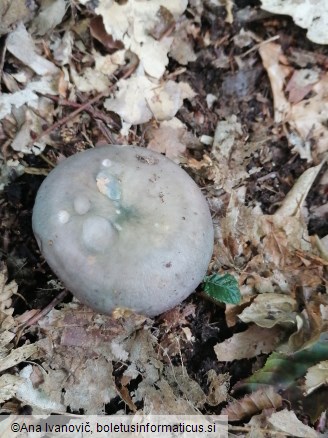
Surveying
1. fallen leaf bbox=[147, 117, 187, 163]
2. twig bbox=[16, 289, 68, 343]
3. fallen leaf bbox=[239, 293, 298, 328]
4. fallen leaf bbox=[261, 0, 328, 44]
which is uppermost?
fallen leaf bbox=[261, 0, 328, 44]

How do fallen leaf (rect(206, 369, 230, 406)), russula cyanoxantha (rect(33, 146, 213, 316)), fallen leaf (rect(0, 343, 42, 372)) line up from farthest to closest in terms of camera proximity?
fallen leaf (rect(206, 369, 230, 406)), fallen leaf (rect(0, 343, 42, 372)), russula cyanoxantha (rect(33, 146, 213, 316))

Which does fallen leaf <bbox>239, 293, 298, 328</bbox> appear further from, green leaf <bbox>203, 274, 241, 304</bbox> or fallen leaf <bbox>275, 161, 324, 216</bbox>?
fallen leaf <bbox>275, 161, 324, 216</bbox>

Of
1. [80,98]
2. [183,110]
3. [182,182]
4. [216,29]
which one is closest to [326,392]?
[182,182]

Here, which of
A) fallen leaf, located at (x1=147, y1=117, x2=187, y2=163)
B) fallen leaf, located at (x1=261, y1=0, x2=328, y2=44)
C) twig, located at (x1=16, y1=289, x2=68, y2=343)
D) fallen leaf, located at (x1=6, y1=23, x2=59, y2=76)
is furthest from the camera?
fallen leaf, located at (x1=261, y1=0, x2=328, y2=44)

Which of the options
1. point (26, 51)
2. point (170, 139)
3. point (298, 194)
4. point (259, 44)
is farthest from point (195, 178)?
point (26, 51)

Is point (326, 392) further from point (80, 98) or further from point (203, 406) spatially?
point (80, 98)

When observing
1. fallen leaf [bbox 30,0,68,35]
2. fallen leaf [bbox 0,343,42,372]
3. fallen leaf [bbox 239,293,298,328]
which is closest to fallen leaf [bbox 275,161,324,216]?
fallen leaf [bbox 239,293,298,328]

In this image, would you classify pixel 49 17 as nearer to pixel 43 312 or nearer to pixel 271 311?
pixel 43 312
